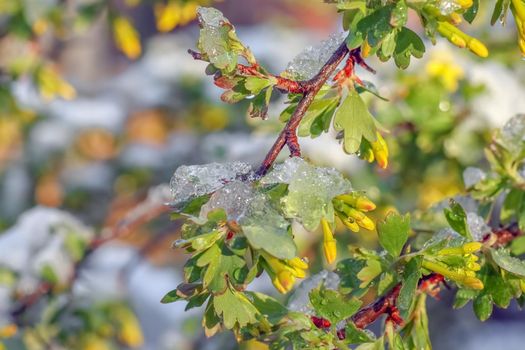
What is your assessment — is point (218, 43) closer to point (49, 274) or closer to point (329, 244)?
point (329, 244)

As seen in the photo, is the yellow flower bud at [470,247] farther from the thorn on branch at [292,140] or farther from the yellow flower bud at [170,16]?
the yellow flower bud at [170,16]

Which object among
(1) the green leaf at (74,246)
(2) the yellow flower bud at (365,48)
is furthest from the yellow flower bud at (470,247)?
(1) the green leaf at (74,246)

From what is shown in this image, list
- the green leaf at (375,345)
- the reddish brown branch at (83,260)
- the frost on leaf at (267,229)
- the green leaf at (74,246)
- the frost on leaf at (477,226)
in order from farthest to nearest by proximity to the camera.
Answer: the green leaf at (74,246) < the reddish brown branch at (83,260) < the frost on leaf at (477,226) < the green leaf at (375,345) < the frost on leaf at (267,229)

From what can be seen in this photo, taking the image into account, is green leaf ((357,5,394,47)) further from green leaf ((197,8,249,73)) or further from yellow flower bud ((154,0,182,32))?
yellow flower bud ((154,0,182,32))

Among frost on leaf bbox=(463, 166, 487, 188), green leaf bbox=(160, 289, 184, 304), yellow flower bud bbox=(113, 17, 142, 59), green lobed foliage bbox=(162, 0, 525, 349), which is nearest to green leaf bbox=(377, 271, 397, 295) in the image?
green lobed foliage bbox=(162, 0, 525, 349)

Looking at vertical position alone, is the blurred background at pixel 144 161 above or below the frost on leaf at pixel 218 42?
below

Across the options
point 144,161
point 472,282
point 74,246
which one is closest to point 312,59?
point 472,282

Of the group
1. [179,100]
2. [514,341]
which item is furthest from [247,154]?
[179,100]
